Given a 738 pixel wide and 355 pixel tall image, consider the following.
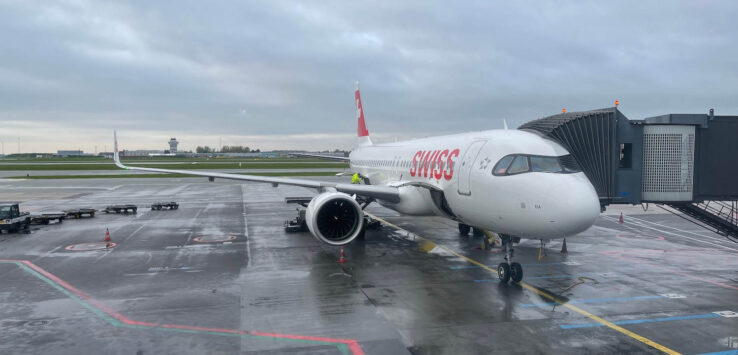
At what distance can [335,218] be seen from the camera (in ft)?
53.9

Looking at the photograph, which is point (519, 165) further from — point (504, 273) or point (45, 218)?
point (45, 218)

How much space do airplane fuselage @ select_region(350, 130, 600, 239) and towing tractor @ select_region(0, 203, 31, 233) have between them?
19.0 metres

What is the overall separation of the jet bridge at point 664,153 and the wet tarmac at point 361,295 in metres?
2.67

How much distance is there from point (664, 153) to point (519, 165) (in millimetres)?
6706

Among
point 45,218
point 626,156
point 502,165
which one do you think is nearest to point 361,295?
point 502,165

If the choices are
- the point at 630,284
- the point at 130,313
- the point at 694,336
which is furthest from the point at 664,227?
the point at 130,313

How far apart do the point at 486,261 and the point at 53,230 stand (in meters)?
21.6

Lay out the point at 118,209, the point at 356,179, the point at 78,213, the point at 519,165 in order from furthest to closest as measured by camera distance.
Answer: the point at 356,179
the point at 118,209
the point at 78,213
the point at 519,165

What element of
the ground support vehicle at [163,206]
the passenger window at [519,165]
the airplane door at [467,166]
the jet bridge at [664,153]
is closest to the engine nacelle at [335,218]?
the airplane door at [467,166]

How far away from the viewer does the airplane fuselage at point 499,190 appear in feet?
36.5

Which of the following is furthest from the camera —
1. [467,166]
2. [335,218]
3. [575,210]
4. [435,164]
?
[435,164]

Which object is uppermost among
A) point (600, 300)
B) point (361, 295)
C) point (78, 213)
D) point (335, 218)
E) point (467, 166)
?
point (467, 166)

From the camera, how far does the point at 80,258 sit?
56.0 feet

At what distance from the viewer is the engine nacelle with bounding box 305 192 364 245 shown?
15625 mm
